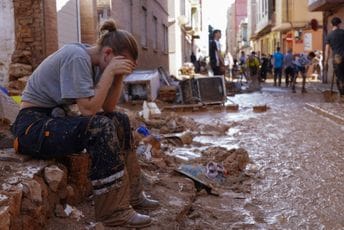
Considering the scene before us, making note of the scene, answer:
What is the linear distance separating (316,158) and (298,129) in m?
2.59

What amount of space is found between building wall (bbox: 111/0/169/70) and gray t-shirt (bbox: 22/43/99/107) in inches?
438

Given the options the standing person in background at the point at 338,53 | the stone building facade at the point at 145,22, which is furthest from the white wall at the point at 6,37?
the standing person in background at the point at 338,53

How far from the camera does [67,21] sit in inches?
A: 401

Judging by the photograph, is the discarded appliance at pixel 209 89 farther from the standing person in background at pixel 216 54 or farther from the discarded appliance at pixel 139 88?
the standing person in background at pixel 216 54

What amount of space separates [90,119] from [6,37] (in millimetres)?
6330

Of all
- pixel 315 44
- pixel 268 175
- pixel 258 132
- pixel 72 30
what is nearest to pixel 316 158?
pixel 268 175

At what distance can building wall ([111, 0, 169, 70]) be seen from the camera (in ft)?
51.4

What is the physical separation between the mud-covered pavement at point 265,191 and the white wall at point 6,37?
3.50m

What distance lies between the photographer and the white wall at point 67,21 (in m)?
9.66

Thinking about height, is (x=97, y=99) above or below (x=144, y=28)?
below

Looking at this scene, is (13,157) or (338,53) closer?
(13,157)

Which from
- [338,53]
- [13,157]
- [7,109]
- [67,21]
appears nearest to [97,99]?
[13,157]

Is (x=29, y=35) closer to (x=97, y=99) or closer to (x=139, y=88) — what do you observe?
(x=139, y=88)

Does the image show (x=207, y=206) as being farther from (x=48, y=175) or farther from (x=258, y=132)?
(x=258, y=132)
